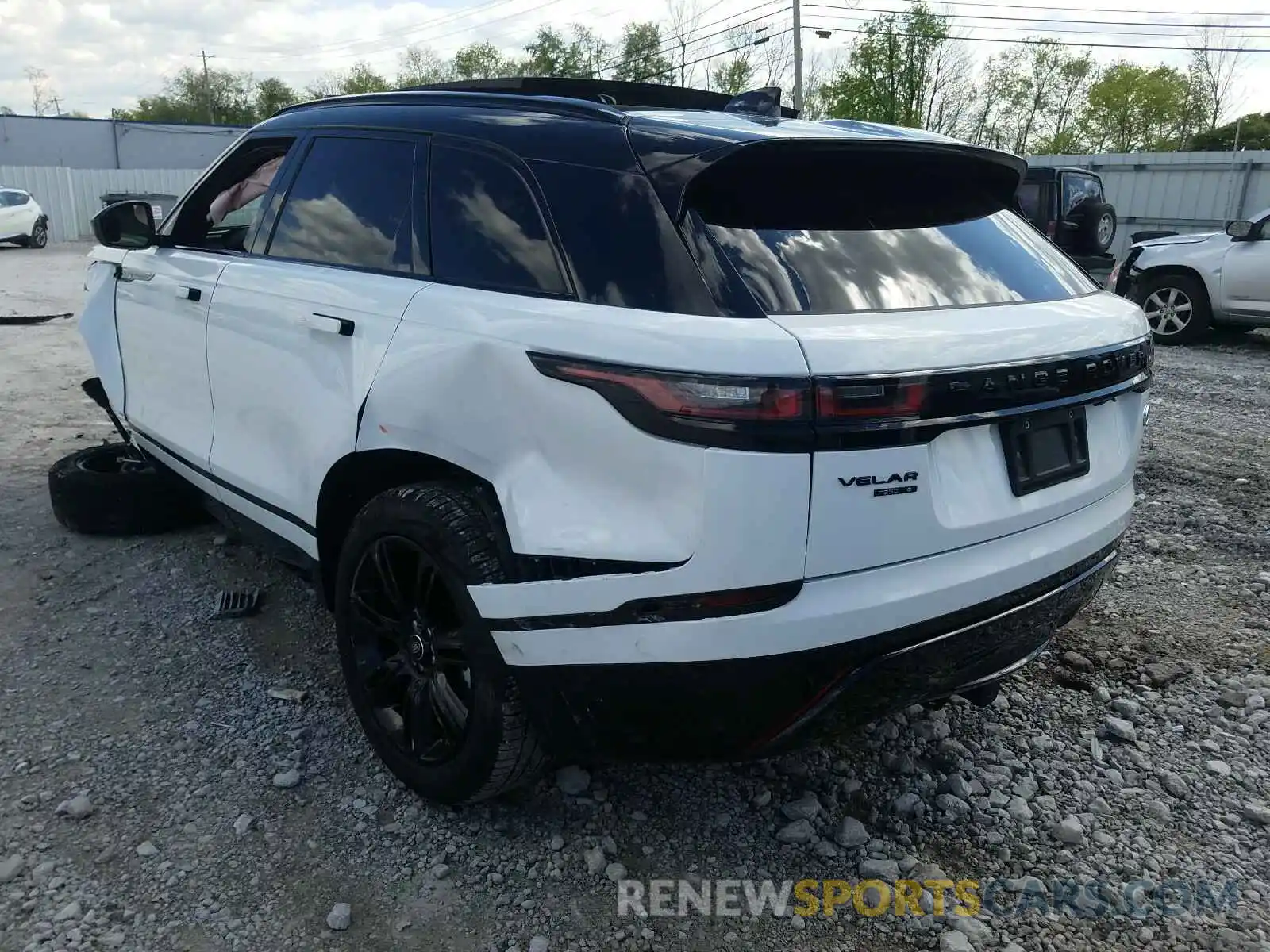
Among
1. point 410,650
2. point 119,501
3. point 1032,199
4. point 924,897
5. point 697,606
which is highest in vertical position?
point 1032,199

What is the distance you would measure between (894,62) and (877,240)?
1853 inches

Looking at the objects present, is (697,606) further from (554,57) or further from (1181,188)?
(554,57)

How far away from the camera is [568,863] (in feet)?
8.13

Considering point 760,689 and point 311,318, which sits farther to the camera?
point 311,318

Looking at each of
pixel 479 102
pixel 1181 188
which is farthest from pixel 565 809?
pixel 1181 188

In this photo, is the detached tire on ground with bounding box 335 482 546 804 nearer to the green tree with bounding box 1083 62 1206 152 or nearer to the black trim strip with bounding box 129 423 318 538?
the black trim strip with bounding box 129 423 318 538

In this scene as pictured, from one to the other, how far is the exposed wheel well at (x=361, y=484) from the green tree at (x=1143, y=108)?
5801 cm

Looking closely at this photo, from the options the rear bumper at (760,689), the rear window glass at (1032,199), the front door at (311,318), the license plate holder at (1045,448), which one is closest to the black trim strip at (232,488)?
the front door at (311,318)

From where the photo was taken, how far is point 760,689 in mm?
2012

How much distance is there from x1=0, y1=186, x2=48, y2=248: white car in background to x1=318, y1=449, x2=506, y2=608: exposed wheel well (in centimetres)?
2398

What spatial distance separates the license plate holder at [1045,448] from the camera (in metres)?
2.19

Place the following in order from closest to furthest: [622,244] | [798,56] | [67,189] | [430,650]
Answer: [622,244], [430,650], [67,189], [798,56]

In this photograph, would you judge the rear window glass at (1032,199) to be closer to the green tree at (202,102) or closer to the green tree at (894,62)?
the green tree at (894,62)

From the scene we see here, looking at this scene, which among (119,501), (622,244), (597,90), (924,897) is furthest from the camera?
(119,501)
